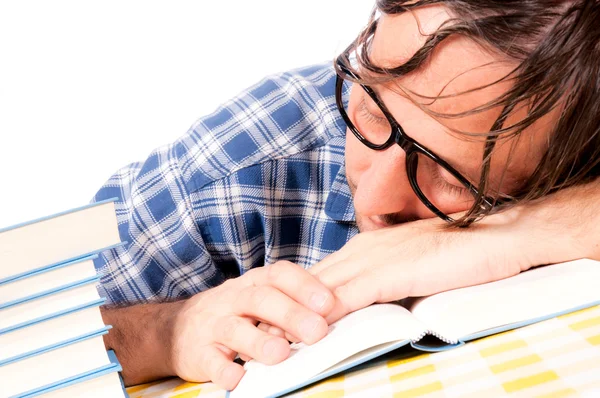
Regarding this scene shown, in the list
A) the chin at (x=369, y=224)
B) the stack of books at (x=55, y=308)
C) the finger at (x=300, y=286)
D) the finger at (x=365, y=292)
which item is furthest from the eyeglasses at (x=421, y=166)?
→ the stack of books at (x=55, y=308)

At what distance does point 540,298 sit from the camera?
975mm

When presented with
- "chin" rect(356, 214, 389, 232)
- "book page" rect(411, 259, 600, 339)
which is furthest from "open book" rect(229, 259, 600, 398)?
"chin" rect(356, 214, 389, 232)

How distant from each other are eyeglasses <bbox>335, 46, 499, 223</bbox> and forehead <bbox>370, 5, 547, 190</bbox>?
2 cm

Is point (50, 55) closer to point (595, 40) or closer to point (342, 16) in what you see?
point (342, 16)

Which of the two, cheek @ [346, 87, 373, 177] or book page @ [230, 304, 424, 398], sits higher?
cheek @ [346, 87, 373, 177]

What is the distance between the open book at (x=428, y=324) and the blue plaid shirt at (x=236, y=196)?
65 cm

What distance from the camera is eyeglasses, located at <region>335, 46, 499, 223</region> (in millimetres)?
1277

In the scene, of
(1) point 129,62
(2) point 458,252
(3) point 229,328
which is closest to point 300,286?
(3) point 229,328

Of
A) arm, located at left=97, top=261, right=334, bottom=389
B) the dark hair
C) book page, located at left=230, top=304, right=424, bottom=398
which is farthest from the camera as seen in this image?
the dark hair

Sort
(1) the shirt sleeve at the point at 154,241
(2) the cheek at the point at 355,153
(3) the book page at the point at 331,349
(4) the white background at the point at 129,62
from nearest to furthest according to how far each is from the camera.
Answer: (3) the book page at the point at 331,349 < (2) the cheek at the point at 355,153 < (1) the shirt sleeve at the point at 154,241 < (4) the white background at the point at 129,62

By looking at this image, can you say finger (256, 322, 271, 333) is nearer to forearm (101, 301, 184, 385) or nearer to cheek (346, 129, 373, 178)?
forearm (101, 301, 184, 385)

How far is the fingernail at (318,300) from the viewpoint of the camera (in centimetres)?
101

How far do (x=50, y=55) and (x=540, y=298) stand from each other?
9.40 feet

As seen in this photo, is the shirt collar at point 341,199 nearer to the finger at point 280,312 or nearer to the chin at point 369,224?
the chin at point 369,224
